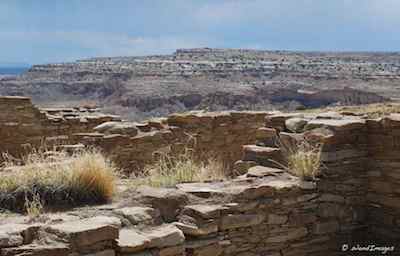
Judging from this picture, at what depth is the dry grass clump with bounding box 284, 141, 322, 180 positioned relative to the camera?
709 centimetres

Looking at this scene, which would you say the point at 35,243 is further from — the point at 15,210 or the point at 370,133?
the point at 370,133

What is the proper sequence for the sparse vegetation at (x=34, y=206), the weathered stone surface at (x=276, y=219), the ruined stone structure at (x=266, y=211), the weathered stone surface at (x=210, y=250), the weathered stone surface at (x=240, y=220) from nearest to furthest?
the ruined stone structure at (x=266, y=211) → the sparse vegetation at (x=34, y=206) → the weathered stone surface at (x=210, y=250) → the weathered stone surface at (x=240, y=220) → the weathered stone surface at (x=276, y=219)

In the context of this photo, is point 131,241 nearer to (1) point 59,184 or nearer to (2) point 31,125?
(1) point 59,184

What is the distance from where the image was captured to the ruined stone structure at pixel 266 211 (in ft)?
16.8

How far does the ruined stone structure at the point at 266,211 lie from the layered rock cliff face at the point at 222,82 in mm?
24894

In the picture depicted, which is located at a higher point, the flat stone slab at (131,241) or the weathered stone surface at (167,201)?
the weathered stone surface at (167,201)

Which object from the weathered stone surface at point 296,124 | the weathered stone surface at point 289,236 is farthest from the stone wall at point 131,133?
the weathered stone surface at point 289,236

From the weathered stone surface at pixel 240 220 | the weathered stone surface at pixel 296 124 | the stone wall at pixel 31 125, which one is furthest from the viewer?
the stone wall at pixel 31 125

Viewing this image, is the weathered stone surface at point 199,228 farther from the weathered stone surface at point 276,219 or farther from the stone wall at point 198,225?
the weathered stone surface at point 276,219

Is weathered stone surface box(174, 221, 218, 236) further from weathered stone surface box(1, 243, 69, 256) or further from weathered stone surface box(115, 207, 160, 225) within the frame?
weathered stone surface box(1, 243, 69, 256)

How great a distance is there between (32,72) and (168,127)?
62295 millimetres

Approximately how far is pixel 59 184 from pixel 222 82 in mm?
43897

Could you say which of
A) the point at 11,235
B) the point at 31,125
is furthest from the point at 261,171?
the point at 31,125

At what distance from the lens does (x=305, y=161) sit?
7.14 meters
